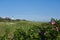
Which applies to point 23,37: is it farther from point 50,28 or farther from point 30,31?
point 50,28

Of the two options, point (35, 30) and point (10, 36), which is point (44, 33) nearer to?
point (35, 30)

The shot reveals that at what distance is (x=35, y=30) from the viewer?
7.24 meters

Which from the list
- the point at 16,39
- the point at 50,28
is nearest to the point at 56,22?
the point at 50,28

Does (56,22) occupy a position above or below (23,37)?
above

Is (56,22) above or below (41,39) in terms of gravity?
above

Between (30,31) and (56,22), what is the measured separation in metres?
1.00

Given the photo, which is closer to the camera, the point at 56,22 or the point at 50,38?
the point at 50,38

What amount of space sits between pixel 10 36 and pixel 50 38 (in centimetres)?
142

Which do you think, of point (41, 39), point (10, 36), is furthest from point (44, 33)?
point (10, 36)

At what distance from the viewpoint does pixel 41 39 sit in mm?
7129

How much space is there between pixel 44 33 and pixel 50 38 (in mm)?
256

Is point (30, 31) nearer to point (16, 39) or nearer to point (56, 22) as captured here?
point (16, 39)

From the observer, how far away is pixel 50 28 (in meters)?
7.18

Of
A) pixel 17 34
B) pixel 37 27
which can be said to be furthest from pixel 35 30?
pixel 17 34
